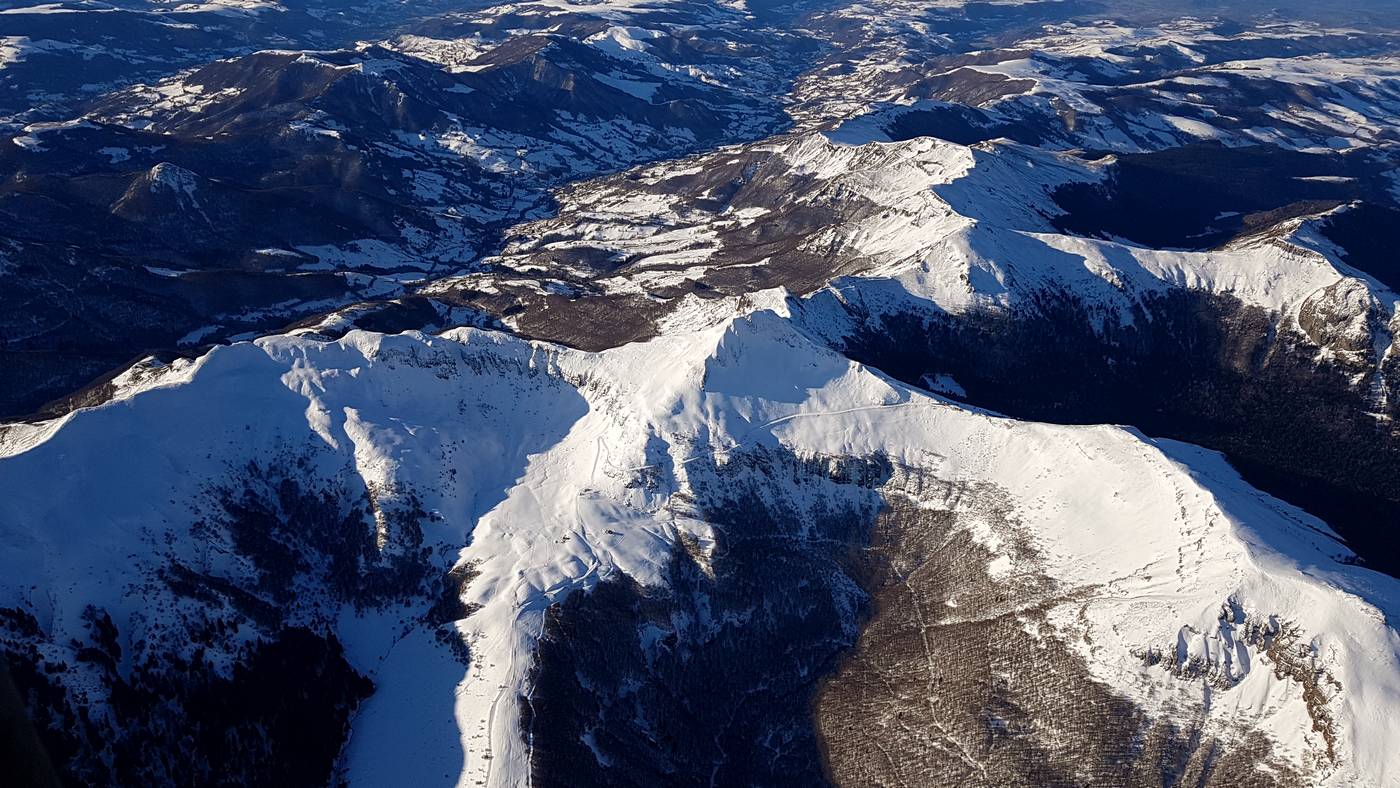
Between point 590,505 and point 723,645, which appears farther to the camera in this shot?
point 590,505

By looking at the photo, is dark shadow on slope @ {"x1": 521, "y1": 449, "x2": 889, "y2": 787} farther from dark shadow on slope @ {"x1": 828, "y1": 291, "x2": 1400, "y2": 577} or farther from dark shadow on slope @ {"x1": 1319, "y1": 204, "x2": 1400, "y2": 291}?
dark shadow on slope @ {"x1": 1319, "y1": 204, "x2": 1400, "y2": 291}

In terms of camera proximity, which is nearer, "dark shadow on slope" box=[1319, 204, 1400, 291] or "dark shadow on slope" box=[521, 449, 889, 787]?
"dark shadow on slope" box=[521, 449, 889, 787]

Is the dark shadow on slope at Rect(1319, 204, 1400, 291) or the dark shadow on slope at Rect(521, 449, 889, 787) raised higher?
the dark shadow on slope at Rect(1319, 204, 1400, 291)

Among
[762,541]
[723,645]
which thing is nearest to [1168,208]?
[762,541]

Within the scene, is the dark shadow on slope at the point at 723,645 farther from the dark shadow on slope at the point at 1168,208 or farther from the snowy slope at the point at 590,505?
the dark shadow on slope at the point at 1168,208

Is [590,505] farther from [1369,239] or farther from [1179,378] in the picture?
[1369,239]

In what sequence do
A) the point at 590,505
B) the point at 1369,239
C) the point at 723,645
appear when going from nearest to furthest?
the point at 723,645, the point at 590,505, the point at 1369,239

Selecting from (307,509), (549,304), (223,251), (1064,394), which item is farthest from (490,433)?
(223,251)

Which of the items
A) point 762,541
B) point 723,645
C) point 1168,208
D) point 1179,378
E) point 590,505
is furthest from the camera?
point 1168,208

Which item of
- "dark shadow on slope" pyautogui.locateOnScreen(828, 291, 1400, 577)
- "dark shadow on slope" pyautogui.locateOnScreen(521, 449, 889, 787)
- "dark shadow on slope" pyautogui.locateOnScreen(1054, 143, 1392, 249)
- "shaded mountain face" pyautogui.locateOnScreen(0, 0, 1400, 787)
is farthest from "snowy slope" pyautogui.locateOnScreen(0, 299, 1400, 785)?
"dark shadow on slope" pyautogui.locateOnScreen(1054, 143, 1392, 249)

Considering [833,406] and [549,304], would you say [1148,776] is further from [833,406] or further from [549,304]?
[549,304]
